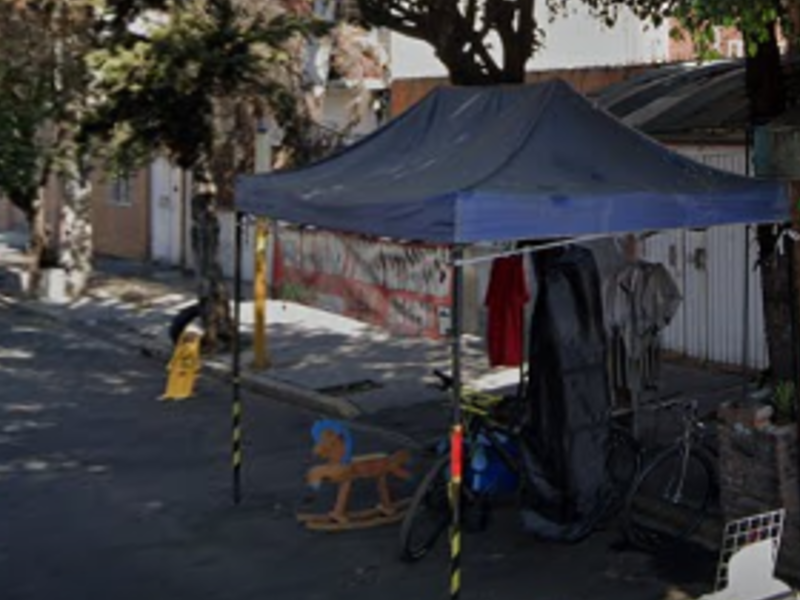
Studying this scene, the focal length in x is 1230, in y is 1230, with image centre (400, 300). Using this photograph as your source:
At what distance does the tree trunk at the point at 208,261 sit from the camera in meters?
15.1

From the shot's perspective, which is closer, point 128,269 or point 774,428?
point 774,428

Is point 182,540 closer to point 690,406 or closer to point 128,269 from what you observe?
point 690,406

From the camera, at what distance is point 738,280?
13.0 meters

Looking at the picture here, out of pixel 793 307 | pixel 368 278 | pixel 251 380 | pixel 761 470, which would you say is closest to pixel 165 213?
pixel 251 380

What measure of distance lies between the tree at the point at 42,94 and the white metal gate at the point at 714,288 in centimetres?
722

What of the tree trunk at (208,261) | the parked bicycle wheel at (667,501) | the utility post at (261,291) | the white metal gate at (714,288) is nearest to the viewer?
the parked bicycle wheel at (667,501)

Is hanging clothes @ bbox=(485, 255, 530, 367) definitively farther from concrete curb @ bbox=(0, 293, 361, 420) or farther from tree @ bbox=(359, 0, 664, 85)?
concrete curb @ bbox=(0, 293, 361, 420)

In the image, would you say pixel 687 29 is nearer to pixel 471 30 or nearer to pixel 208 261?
pixel 471 30

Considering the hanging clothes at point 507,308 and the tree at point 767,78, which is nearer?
the tree at point 767,78

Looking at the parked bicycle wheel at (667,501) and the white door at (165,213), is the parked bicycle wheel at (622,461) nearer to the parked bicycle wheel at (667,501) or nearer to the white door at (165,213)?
the parked bicycle wheel at (667,501)

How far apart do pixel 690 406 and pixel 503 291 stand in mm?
1816

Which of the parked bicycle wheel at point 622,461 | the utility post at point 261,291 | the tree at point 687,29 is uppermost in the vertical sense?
A: the tree at point 687,29

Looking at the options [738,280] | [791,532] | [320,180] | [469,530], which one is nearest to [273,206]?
[320,180]

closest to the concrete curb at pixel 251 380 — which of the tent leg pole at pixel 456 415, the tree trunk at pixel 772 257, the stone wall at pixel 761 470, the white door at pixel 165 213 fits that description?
the tree trunk at pixel 772 257
